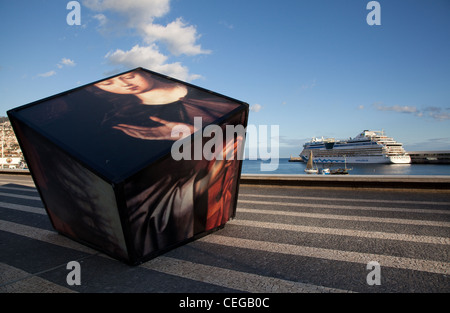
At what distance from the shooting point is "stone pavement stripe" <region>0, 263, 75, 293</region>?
310 centimetres

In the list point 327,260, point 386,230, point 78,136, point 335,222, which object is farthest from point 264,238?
point 78,136

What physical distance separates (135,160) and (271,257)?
2.37 m

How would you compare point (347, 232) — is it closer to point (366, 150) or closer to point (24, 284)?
point (24, 284)

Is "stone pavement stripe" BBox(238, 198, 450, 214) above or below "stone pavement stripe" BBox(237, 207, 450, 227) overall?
above

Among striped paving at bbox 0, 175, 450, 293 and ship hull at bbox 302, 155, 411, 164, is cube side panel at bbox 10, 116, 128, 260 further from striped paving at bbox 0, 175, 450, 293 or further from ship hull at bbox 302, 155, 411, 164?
ship hull at bbox 302, 155, 411, 164

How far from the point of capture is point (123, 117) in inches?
182

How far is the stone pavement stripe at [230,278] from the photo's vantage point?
9.77 ft

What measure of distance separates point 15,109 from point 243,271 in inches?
198

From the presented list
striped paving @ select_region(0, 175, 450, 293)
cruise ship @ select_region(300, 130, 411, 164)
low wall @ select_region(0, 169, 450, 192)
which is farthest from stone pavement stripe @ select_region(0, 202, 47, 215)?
cruise ship @ select_region(300, 130, 411, 164)

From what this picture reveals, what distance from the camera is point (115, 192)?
339 centimetres

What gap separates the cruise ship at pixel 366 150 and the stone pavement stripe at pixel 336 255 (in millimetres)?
83974

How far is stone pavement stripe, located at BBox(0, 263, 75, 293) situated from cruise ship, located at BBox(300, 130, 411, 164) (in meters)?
86.3

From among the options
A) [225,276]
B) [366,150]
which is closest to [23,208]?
[225,276]
